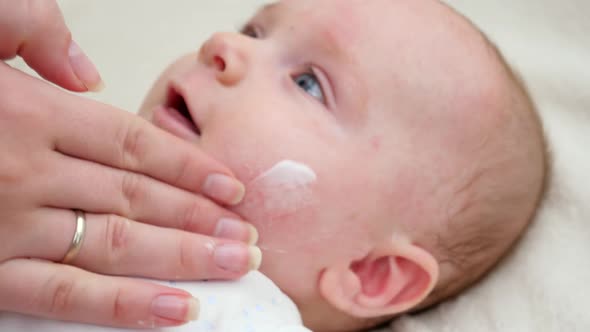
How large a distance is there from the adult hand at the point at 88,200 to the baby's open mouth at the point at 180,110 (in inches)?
5.3

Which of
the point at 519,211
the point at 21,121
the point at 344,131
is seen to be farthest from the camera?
the point at 519,211

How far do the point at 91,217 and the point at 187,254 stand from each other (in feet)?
0.39

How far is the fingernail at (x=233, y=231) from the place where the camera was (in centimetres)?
87

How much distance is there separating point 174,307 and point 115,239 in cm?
11

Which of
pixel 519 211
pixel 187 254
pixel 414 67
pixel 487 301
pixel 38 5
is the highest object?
pixel 38 5

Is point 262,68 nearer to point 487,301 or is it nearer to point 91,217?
point 91,217

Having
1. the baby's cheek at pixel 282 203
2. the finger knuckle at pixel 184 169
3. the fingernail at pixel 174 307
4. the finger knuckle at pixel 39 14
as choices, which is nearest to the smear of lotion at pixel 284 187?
the baby's cheek at pixel 282 203

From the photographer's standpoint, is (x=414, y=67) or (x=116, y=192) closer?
(x=116, y=192)

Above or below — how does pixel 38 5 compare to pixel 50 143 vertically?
above

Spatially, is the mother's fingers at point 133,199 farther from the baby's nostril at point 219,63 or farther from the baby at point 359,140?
the baby's nostril at point 219,63

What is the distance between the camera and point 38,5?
75cm

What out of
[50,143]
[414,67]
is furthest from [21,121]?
[414,67]

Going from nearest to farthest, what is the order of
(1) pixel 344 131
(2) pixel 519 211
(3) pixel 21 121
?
(3) pixel 21 121
(1) pixel 344 131
(2) pixel 519 211

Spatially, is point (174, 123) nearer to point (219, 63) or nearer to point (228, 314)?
point (219, 63)
